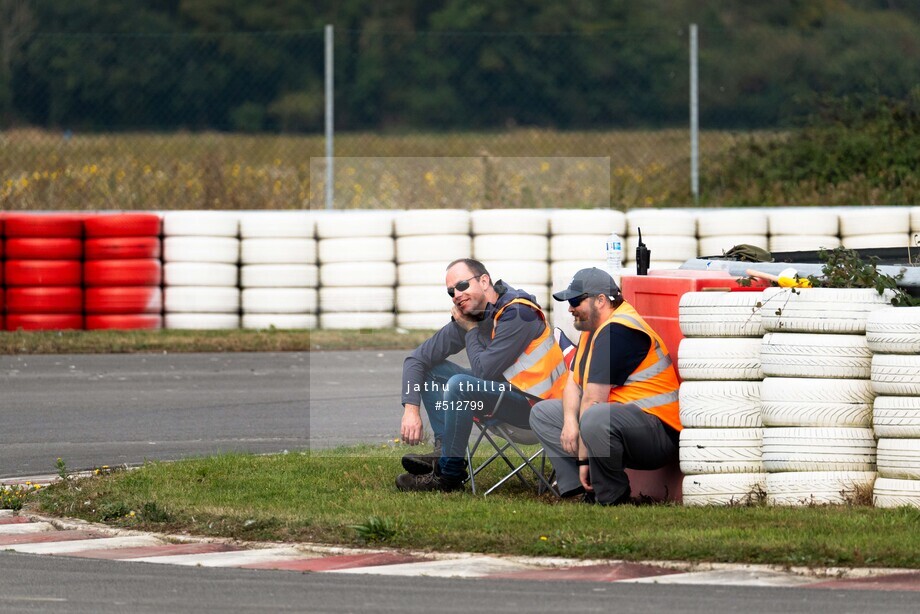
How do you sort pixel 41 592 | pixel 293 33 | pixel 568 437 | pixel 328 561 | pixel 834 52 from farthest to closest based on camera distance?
pixel 834 52 → pixel 293 33 → pixel 568 437 → pixel 328 561 → pixel 41 592

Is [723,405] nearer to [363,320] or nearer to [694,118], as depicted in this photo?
[363,320]

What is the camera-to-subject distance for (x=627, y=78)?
21.5 metres

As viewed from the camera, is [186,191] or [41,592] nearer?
[41,592]

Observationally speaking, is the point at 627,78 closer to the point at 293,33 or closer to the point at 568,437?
the point at 293,33

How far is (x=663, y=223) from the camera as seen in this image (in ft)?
56.1

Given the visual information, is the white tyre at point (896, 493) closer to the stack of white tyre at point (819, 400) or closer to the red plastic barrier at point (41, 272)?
the stack of white tyre at point (819, 400)

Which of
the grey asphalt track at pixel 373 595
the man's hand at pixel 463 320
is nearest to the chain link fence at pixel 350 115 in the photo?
the man's hand at pixel 463 320

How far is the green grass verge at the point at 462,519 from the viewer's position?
22.8 feet

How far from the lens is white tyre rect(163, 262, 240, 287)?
1683 cm

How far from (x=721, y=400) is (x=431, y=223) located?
9.25m

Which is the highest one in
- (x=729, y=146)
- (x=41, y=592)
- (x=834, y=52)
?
(x=834, y=52)

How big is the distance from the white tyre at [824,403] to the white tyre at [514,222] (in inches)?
361

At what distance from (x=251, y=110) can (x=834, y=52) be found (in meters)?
8.88

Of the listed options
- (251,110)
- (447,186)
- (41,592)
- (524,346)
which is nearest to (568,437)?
(524,346)
